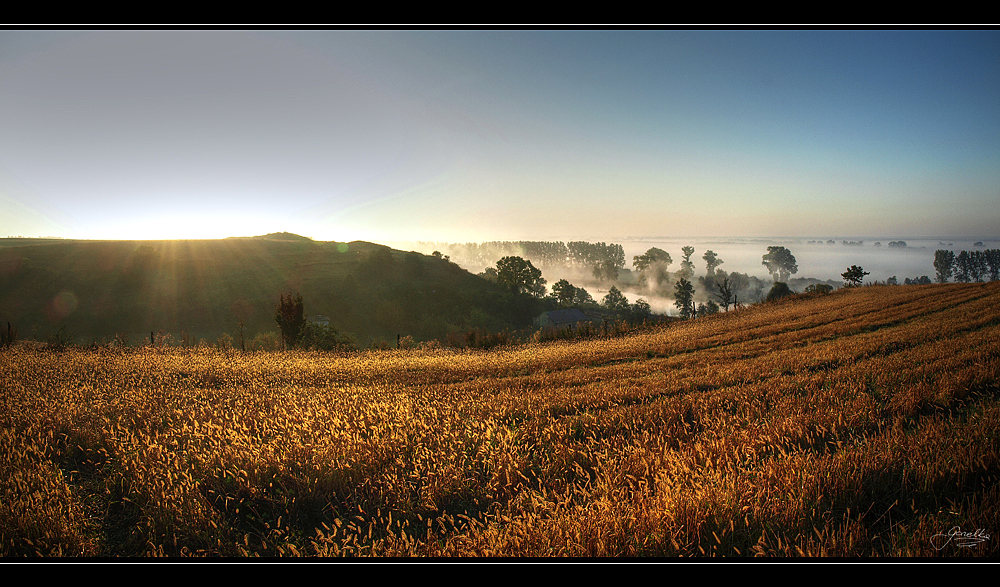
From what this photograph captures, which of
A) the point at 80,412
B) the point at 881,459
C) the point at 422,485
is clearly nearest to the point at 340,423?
the point at 422,485

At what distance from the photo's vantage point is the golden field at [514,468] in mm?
2170

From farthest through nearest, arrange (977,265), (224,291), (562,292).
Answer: (977,265)
(562,292)
(224,291)

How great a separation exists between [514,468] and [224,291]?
208ft

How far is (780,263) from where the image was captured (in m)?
172

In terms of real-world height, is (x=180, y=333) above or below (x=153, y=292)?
below

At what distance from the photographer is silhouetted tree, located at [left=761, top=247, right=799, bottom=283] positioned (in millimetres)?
169125

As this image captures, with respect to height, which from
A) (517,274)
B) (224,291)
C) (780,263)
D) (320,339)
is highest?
(780,263)

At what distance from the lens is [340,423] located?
4.38 m

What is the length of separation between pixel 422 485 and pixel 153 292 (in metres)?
65.7

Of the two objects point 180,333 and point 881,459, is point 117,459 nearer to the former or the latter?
point 881,459
